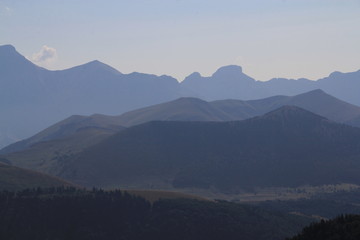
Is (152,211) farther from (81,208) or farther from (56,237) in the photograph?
(56,237)

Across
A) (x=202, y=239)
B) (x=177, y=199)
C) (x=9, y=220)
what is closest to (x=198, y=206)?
(x=177, y=199)

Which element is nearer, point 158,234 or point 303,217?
point 158,234

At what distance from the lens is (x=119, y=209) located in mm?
164375

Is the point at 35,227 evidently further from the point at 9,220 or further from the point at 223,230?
the point at 223,230

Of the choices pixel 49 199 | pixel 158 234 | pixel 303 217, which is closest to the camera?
pixel 158 234

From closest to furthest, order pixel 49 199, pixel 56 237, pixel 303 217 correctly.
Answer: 1. pixel 56 237
2. pixel 49 199
3. pixel 303 217

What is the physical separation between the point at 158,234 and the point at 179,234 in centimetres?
501

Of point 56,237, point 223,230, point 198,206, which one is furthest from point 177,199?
point 56,237

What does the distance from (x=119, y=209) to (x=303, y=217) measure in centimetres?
5116

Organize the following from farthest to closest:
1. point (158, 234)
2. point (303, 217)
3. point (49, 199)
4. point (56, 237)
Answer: point (303, 217) < point (49, 199) < point (158, 234) < point (56, 237)

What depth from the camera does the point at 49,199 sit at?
160 m

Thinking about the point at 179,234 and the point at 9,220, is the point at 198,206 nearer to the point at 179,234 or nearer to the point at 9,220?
the point at 179,234

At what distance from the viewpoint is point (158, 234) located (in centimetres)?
14962

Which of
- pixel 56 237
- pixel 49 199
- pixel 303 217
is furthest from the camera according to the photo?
pixel 303 217
